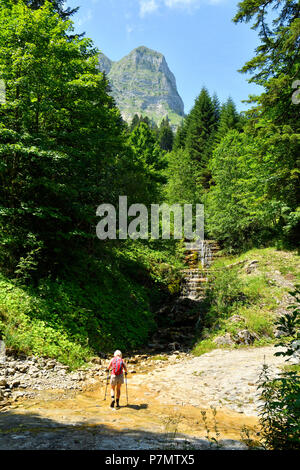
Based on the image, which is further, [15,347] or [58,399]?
[15,347]

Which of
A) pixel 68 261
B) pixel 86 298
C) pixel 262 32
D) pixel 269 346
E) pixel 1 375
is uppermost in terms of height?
pixel 262 32

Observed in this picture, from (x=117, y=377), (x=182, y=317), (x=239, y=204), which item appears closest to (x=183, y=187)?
(x=239, y=204)

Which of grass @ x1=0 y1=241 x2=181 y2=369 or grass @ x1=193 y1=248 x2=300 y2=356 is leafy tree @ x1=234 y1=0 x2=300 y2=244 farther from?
grass @ x1=0 y1=241 x2=181 y2=369

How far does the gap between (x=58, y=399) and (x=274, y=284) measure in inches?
449

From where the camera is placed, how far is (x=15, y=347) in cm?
746


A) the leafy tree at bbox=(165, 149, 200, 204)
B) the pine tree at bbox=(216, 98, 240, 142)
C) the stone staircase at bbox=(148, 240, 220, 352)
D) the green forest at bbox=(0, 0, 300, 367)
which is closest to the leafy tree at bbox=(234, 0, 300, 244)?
the green forest at bbox=(0, 0, 300, 367)

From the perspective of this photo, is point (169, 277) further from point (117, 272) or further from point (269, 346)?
point (269, 346)

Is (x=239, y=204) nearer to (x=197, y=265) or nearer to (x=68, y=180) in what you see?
(x=197, y=265)

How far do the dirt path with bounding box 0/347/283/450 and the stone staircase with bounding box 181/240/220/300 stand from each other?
23.0 ft

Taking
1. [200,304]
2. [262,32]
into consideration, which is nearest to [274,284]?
[200,304]

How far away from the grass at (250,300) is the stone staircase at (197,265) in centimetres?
151

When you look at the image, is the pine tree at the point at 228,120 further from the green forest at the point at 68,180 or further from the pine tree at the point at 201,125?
the green forest at the point at 68,180

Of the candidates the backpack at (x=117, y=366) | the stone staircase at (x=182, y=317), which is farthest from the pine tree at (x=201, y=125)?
the backpack at (x=117, y=366)

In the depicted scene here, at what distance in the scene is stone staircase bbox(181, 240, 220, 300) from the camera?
16.9m
